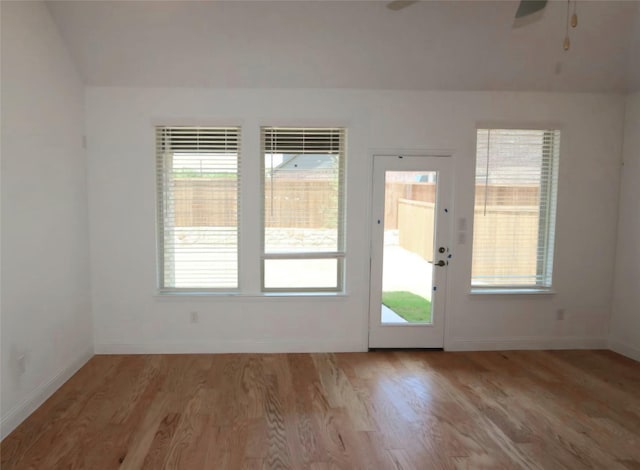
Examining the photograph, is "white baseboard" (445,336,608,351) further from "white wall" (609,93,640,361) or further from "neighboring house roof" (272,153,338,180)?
"neighboring house roof" (272,153,338,180)

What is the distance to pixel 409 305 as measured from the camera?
446cm

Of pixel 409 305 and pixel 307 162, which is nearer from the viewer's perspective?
pixel 307 162

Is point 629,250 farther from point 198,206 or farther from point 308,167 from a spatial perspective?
point 198,206

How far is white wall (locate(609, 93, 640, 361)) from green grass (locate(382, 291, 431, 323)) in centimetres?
200

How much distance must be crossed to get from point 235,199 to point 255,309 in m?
1.12

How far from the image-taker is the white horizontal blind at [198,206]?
4.20m

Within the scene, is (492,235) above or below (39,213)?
below

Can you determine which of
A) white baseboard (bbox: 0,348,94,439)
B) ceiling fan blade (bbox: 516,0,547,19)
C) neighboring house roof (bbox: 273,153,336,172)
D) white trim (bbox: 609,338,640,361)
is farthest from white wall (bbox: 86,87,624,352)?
ceiling fan blade (bbox: 516,0,547,19)

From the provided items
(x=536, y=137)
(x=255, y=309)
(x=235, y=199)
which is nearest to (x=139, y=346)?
(x=255, y=309)

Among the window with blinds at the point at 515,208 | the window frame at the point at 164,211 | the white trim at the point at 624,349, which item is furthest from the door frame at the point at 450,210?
the white trim at the point at 624,349

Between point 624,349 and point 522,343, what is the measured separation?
0.99 m

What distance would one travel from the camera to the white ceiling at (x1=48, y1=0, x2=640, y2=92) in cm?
342

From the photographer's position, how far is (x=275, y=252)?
4.34 metres

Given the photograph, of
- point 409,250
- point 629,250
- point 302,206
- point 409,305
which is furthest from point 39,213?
point 629,250
